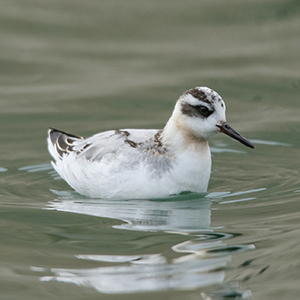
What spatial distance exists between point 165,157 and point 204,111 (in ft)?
2.16

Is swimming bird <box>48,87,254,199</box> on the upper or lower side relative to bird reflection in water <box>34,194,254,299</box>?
upper

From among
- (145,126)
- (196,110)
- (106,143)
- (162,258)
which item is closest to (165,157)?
(196,110)

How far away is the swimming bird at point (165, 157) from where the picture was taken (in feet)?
22.0

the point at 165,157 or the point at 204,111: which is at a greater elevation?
the point at 204,111

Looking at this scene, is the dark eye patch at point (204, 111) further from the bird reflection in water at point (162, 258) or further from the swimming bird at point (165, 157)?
the bird reflection in water at point (162, 258)

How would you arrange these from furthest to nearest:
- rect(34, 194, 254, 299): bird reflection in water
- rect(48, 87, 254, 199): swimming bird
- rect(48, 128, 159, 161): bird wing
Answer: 1. rect(48, 128, 159, 161): bird wing
2. rect(48, 87, 254, 199): swimming bird
3. rect(34, 194, 254, 299): bird reflection in water

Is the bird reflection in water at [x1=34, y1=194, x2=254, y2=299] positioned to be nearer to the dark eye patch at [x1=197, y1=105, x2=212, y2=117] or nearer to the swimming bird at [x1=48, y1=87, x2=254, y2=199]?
the swimming bird at [x1=48, y1=87, x2=254, y2=199]

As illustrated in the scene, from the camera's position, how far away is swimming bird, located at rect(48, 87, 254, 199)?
22.0 ft

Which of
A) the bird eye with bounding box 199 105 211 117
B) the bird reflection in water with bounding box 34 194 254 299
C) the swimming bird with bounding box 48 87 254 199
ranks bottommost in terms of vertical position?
the bird reflection in water with bounding box 34 194 254 299

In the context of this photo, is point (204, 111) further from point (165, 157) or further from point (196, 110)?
point (165, 157)

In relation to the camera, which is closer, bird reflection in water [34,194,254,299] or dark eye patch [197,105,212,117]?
bird reflection in water [34,194,254,299]

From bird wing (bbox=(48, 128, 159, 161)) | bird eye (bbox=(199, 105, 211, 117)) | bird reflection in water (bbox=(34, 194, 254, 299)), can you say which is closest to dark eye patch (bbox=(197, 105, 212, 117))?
bird eye (bbox=(199, 105, 211, 117))

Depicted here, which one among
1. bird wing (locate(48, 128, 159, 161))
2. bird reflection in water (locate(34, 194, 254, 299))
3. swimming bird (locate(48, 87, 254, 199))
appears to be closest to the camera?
bird reflection in water (locate(34, 194, 254, 299))

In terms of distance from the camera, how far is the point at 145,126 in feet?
33.1
